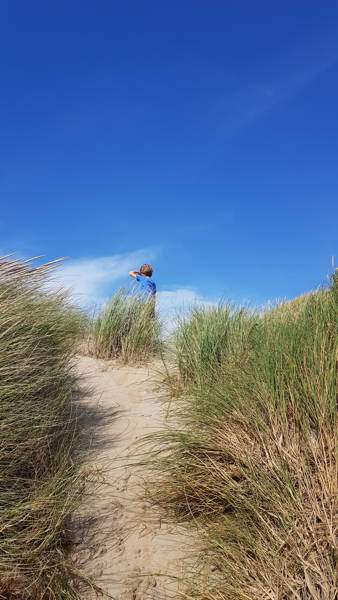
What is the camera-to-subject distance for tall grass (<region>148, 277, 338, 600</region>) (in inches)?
81.2

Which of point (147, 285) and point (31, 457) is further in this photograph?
point (147, 285)

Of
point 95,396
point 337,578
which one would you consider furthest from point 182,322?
point 337,578

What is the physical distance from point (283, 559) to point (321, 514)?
274 millimetres

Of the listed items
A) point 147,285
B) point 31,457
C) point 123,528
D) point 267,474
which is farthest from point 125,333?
point 267,474

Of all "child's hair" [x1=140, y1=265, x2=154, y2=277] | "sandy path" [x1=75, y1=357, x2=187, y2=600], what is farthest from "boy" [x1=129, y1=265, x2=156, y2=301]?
"sandy path" [x1=75, y1=357, x2=187, y2=600]

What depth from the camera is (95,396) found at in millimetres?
5180

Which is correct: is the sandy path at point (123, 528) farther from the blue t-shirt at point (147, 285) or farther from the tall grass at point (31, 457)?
the blue t-shirt at point (147, 285)

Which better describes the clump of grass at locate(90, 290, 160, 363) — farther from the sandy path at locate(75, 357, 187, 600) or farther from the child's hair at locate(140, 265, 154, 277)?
the sandy path at locate(75, 357, 187, 600)

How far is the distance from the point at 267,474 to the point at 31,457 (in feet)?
5.01

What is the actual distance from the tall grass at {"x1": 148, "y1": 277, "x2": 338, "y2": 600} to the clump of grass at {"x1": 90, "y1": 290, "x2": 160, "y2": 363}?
10.3 ft

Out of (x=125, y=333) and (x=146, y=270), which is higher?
(x=146, y=270)

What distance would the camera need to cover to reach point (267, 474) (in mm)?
2486

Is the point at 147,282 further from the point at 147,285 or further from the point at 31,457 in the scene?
the point at 31,457

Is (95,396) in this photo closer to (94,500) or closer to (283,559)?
(94,500)
